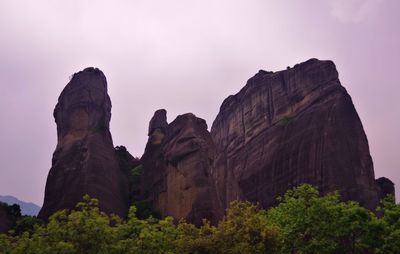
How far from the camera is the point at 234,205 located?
97.9 ft

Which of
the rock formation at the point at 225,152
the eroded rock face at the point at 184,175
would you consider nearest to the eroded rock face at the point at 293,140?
the rock formation at the point at 225,152

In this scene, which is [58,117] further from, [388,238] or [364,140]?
[388,238]

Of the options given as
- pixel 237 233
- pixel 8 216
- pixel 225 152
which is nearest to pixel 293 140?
pixel 225 152

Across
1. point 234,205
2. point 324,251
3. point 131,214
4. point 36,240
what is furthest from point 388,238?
point 36,240

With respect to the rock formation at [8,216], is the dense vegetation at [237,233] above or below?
below

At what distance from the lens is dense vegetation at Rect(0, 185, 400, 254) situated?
25.2 metres

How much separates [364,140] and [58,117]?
145ft

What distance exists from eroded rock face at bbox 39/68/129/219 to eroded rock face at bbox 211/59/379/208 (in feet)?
86.2

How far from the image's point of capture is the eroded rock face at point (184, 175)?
53344 millimetres

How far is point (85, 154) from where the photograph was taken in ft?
209

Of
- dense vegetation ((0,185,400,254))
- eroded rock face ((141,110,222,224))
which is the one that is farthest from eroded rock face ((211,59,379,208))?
dense vegetation ((0,185,400,254))

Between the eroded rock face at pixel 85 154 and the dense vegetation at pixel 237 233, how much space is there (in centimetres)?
3068

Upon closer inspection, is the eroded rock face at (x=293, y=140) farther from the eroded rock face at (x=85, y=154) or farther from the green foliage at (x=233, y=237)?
the green foliage at (x=233, y=237)

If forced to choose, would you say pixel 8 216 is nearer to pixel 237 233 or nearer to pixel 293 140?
pixel 237 233
